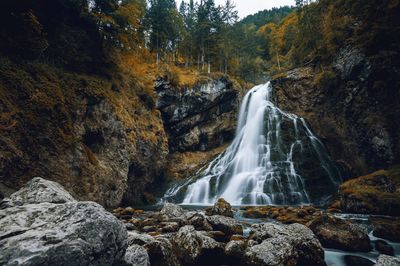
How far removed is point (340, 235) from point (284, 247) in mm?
3112

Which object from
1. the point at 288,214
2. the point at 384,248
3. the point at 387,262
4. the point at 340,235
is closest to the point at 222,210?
the point at 288,214

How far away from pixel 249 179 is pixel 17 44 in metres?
19.8

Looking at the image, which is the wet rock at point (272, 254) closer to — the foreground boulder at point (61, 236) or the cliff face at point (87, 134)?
the foreground boulder at point (61, 236)

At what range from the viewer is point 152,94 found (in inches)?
1243

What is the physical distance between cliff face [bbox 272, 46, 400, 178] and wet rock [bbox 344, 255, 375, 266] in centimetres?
1551

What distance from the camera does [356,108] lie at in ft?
77.8

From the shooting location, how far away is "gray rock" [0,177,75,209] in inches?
204

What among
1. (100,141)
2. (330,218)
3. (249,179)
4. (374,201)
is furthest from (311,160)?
(100,141)

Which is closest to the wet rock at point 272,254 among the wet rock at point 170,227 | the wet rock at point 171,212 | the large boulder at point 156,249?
the large boulder at point 156,249

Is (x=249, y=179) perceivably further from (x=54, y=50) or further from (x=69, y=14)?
(x=69, y=14)

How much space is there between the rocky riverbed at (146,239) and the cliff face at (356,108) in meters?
12.9

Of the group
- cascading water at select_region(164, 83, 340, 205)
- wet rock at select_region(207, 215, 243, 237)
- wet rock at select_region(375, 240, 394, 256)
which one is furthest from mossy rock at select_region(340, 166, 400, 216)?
wet rock at select_region(207, 215, 243, 237)

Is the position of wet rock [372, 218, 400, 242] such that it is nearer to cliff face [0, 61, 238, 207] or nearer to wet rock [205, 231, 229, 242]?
wet rock [205, 231, 229, 242]

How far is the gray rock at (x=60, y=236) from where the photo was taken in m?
3.47
